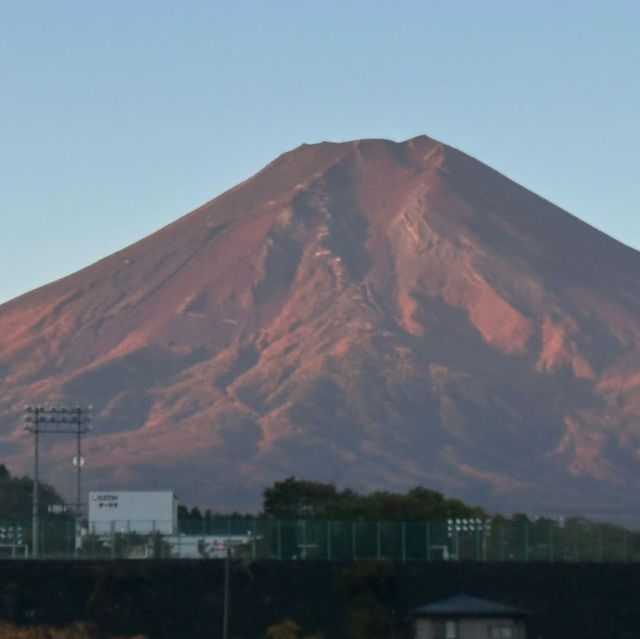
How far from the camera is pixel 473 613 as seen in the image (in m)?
67.6

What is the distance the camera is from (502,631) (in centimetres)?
6781

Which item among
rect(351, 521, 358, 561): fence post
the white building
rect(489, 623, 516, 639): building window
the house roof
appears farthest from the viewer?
the white building

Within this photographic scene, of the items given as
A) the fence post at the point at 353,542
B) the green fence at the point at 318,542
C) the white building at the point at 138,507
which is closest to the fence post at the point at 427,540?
the green fence at the point at 318,542

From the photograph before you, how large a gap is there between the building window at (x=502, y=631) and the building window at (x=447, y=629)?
1.37 m

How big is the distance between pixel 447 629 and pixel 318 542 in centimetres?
739

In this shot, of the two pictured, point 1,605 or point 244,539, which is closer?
point 1,605

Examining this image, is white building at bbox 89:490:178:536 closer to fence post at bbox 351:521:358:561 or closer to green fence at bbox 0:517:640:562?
green fence at bbox 0:517:640:562

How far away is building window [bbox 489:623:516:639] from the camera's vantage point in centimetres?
6750

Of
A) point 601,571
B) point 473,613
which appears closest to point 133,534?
point 473,613

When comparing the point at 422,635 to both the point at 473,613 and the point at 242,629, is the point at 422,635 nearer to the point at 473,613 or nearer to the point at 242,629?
the point at 473,613

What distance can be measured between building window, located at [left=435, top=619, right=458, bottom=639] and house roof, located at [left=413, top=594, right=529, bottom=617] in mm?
294

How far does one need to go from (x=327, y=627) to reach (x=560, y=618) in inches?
360

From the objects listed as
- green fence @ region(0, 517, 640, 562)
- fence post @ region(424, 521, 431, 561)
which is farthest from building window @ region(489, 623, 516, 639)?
fence post @ region(424, 521, 431, 561)

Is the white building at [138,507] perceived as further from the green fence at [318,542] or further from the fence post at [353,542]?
the fence post at [353,542]
